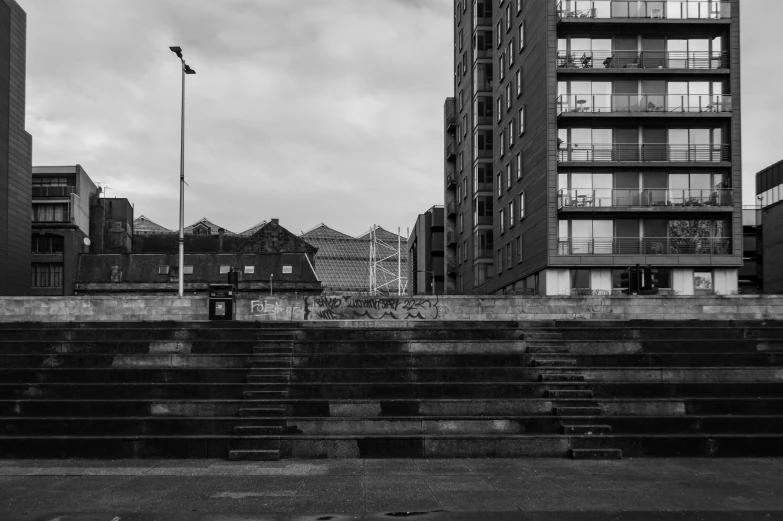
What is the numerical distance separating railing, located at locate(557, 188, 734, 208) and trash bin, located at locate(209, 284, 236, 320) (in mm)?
23530

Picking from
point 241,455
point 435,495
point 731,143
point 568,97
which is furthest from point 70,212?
point 435,495

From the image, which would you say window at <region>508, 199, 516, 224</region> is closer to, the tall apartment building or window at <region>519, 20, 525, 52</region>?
the tall apartment building

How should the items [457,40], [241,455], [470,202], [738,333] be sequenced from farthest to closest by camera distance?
[457,40] < [470,202] < [738,333] < [241,455]

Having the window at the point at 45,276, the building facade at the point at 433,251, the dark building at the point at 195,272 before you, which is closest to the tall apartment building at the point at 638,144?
the dark building at the point at 195,272

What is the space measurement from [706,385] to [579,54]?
1154 inches

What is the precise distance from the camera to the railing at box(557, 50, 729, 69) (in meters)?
42.3

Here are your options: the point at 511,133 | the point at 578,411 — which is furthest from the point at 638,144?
the point at 578,411

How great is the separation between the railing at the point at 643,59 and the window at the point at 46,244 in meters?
57.2

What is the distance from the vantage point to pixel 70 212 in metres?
76.0

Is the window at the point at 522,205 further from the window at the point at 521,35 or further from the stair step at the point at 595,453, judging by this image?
the stair step at the point at 595,453

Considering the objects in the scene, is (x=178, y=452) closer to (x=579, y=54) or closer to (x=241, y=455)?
(x=241, y=455)

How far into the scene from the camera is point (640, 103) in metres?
42.3

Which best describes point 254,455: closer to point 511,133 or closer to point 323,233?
point 511,133

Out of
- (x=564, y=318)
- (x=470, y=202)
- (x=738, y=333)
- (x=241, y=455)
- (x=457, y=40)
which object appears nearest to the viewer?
(x=241, y=455)
